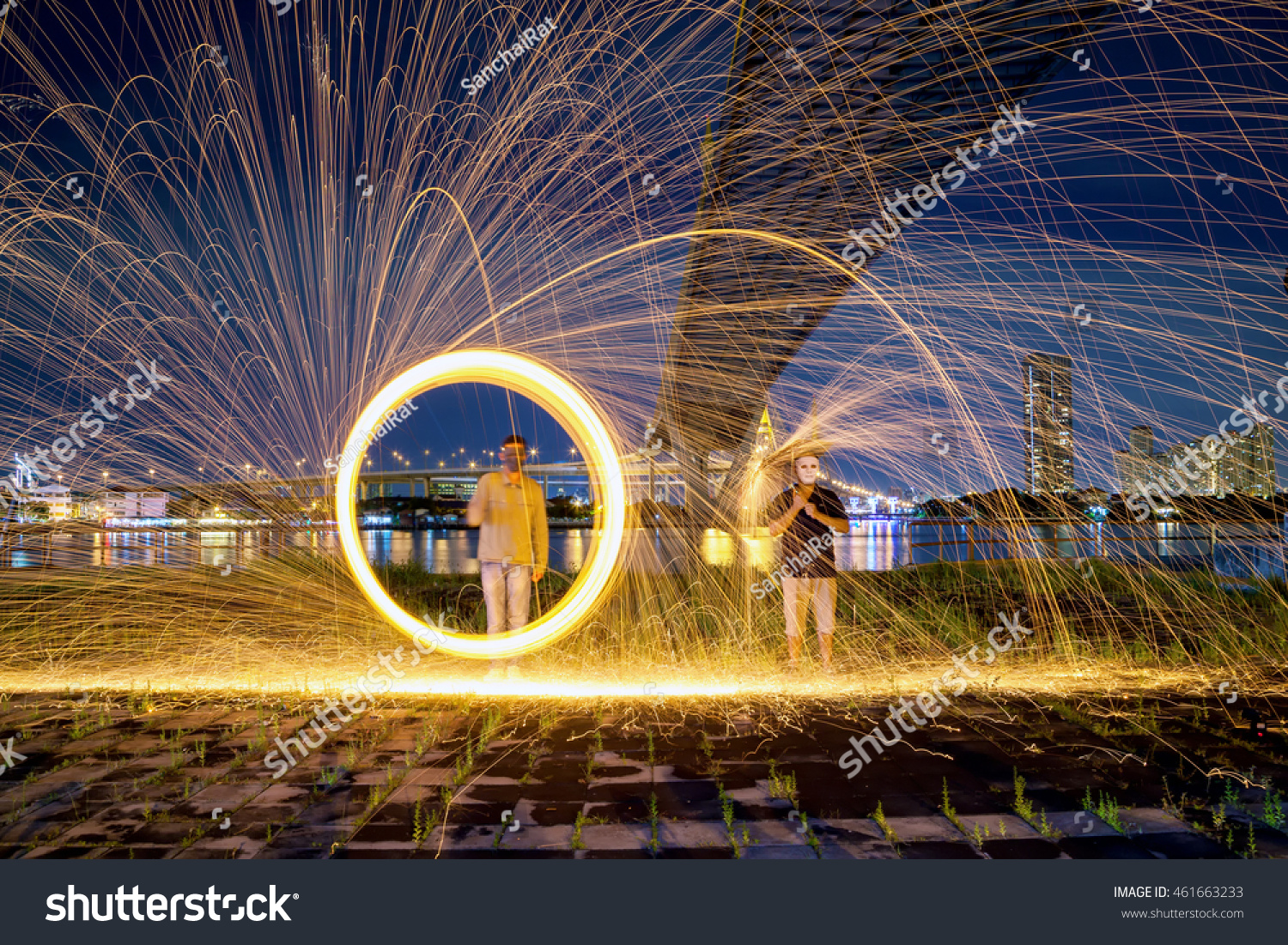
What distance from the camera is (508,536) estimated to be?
557cm

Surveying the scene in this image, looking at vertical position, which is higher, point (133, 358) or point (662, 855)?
point (133, 358)

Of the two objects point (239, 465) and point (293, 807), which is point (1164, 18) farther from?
point (239, 465)

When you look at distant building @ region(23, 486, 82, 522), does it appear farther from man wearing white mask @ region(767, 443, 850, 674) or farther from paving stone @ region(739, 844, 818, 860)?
paving stone @ region(739, 844, 818, 860)

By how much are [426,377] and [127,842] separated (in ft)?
11.0

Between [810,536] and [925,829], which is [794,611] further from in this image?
[925,829]

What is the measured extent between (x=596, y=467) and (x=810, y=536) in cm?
171

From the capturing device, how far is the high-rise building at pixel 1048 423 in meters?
5.86

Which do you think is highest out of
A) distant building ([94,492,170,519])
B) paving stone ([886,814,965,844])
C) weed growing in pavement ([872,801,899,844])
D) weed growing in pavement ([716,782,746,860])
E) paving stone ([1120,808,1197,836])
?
distant building ([94,492,170,519])

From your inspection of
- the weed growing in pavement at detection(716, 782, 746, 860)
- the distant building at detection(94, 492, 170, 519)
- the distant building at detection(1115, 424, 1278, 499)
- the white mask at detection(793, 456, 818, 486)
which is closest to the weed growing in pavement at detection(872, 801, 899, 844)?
the weed growing in pavement at detection(716, 782, 746, 860)

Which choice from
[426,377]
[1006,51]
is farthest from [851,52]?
[426,377]

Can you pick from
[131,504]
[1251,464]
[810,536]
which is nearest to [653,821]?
[810,536]

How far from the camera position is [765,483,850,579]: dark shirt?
5570mm

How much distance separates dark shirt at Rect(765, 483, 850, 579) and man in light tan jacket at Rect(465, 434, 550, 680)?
1851mm

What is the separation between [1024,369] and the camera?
19.6 feet
